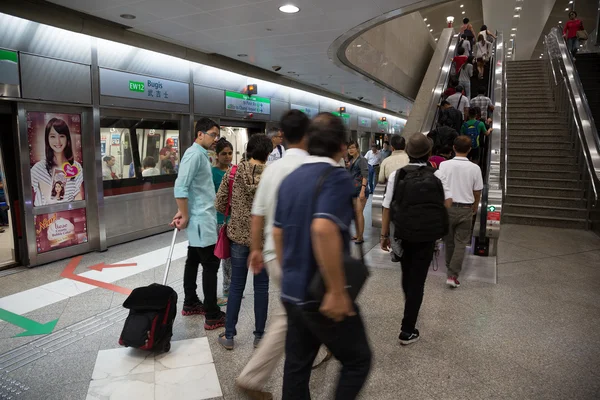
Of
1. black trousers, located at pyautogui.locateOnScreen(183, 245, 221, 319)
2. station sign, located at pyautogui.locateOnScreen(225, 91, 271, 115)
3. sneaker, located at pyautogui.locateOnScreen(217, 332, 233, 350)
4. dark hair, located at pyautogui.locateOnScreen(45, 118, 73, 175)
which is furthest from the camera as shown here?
station sign, located at pyautogui.locateOnScreen(225, 91, 271, 115)

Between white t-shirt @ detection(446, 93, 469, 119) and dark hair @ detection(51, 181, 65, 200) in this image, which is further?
white t-shirt @ detection(446, 93, 469, 119)

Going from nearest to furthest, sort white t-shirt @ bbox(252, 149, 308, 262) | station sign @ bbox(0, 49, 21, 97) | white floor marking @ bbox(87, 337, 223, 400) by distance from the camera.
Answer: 1. white t-shirt @ bbox(252, 149, 308, 262)
2. white floor marking @ bbox(87, 337, 223, 400)
3. station sign @ bbox(0, 49, 21, 97)

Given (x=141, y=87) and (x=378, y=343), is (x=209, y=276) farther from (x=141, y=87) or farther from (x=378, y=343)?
(x=141, y=87)

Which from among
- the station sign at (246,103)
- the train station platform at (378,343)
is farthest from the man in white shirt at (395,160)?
the station sign at (246,103)

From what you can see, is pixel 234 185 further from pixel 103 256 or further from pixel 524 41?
pixel 524 41

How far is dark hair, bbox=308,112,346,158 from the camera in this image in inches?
70.2

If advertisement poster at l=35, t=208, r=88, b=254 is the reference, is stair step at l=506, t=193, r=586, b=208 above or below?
above

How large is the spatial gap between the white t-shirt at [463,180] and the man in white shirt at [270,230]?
2.41 meters

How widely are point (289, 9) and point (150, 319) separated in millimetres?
3862

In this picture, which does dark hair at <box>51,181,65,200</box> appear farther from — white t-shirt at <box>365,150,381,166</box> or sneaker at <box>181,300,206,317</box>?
white t-shirt at <box>365,150,381,166</box>

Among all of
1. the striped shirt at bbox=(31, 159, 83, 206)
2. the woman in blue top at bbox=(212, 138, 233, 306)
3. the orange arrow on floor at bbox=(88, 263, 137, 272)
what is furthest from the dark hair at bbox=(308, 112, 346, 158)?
the striped shirt at bbox=(31, 159, 83, 206)

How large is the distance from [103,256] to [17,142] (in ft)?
6.03

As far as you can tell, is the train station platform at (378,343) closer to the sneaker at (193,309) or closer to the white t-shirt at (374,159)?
the sneaker at (193,309)

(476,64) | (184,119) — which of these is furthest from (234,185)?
(476,64)
